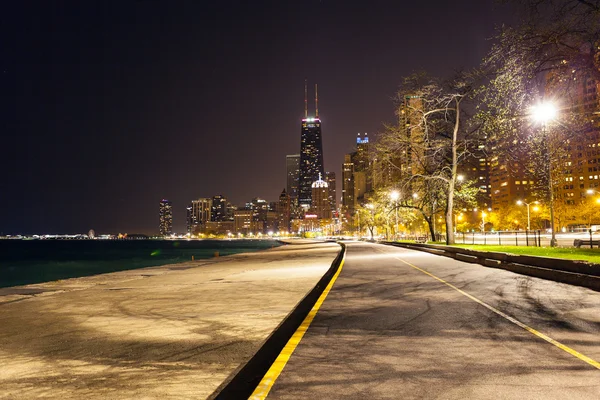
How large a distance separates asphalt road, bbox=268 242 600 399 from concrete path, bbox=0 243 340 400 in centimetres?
103

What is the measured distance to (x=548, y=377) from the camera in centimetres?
578

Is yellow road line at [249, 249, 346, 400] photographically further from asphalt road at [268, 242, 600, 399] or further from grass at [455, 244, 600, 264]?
grass at [455, 244, 600, 264]

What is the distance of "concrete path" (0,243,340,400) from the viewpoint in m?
5.69

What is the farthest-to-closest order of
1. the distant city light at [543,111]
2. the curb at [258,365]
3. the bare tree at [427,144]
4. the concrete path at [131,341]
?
the bare tree at [427,144], the distant city light at [543,111], the concrete path at [131,341], the curb at [258,365]

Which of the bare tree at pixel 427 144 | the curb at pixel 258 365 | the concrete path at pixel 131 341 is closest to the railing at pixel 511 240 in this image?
the bare tree at pixel 427 144

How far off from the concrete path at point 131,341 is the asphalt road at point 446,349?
1030 mm

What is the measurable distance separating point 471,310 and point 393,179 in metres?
34.8

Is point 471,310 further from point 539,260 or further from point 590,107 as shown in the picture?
point 590,107

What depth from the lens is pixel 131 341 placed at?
805 cm

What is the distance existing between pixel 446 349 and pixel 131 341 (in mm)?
4864

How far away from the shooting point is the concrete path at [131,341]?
569cm

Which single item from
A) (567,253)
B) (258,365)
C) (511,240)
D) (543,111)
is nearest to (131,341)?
(258,365)

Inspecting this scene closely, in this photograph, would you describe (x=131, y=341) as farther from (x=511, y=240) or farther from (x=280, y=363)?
(x=511, y=240)

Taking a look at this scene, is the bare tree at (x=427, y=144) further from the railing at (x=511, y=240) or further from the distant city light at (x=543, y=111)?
the distant city light at (x=543, y=111)
